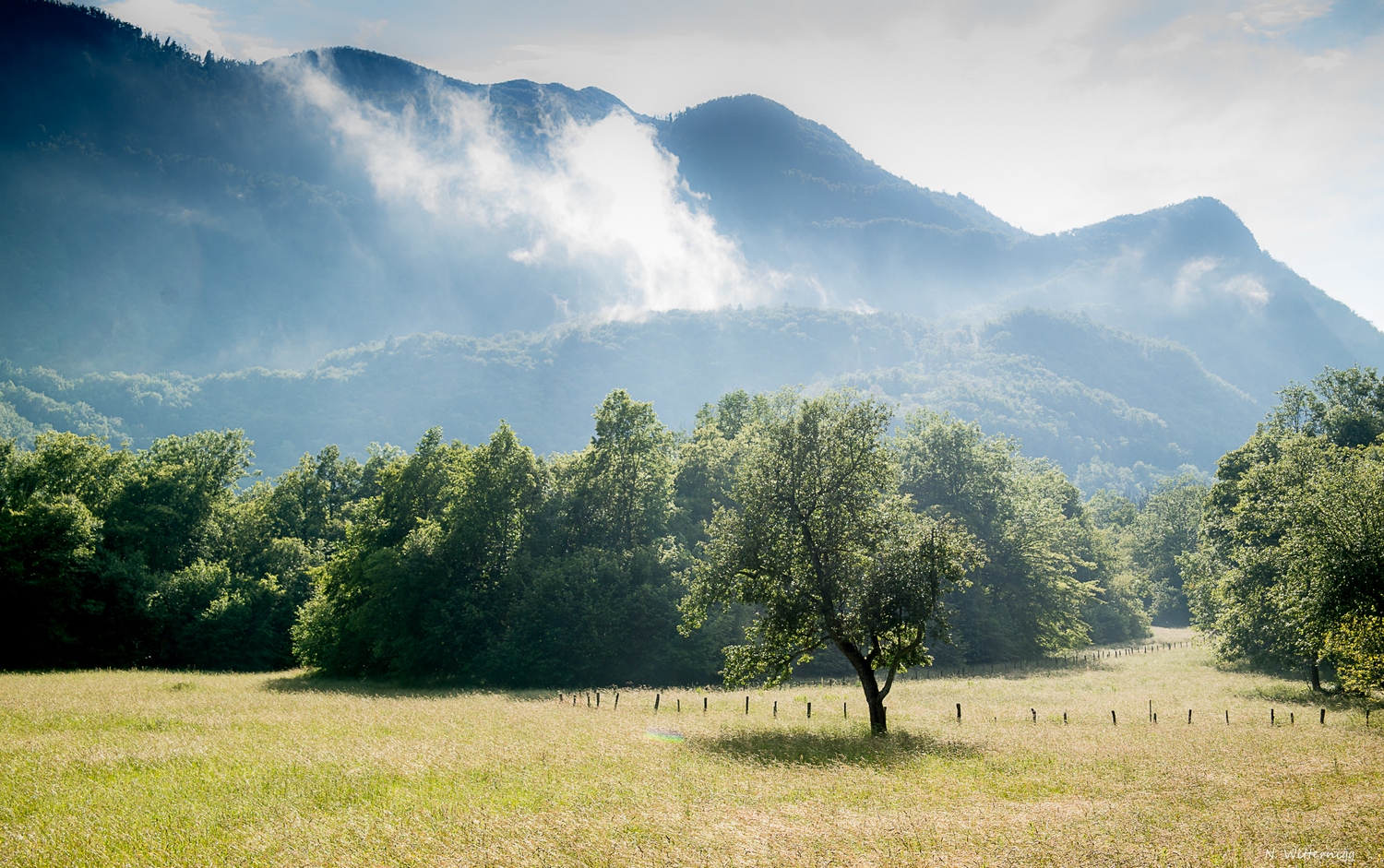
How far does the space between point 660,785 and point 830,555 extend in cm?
1146

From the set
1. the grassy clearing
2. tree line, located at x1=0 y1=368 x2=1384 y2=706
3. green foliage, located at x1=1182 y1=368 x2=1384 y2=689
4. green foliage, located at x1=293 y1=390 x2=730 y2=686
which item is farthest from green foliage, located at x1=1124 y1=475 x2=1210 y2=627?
green foliage, located at x1=293 y1=390 x2=730 y2=686

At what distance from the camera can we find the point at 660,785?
1580 cm

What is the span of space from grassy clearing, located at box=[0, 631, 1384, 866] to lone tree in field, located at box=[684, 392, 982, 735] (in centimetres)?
314

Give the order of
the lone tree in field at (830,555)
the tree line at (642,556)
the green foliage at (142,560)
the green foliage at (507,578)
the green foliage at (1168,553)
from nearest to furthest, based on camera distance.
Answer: the lone tree in field at (830,555)
the tree line at (642,556)
the green foliage at (142,560)
the green foliage at (507,578)
the green foliage at (1168,553)

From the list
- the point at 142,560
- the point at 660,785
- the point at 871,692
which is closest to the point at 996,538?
the point at 871,692

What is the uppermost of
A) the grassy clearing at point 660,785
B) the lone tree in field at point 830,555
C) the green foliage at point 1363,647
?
the lone tree in field at point 830,555

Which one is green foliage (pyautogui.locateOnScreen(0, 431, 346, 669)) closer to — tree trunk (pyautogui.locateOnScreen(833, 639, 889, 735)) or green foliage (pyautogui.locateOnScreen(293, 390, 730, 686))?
green foliage (pyautogui.locateOnScreen(293, 390, 730, 686))

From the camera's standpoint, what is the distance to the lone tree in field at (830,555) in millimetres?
23188

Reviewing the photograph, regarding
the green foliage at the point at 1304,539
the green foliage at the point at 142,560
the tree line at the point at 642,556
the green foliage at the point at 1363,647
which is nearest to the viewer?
the green foliage at the point at 1363,647

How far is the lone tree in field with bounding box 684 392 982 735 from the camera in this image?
2319 centimetres

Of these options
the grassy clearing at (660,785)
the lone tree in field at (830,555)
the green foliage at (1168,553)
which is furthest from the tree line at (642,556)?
the green foliage at (1168,553)

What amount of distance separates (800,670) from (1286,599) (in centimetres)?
2820

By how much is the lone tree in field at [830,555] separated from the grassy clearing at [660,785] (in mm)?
3138

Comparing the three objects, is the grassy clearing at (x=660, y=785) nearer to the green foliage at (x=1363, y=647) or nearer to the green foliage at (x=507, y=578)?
the green foliage at (x=1363, y=647)
